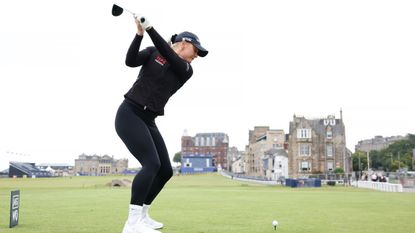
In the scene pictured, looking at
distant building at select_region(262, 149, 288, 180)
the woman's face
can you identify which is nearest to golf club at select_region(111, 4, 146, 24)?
the woman's face

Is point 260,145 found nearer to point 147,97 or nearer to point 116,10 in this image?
point 147,97

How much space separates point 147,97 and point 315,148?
91.0m

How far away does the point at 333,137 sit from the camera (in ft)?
311

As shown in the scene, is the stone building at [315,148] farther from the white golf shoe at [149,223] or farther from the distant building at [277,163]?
the white golf shoe at [149,223]

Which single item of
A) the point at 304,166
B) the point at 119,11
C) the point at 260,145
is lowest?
the point at 304,166

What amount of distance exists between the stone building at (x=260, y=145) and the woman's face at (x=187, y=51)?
125 metres

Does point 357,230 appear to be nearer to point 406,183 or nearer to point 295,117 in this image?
point 406,183

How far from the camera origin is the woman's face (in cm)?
703

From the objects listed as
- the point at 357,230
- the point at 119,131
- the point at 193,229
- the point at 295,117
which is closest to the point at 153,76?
the point at 119,131

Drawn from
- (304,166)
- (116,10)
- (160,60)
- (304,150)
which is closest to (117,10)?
(116,10)

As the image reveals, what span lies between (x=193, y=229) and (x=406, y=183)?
141 feet

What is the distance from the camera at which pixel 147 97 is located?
261 inches

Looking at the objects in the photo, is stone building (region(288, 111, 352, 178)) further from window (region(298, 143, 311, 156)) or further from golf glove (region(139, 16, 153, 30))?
golf glove (region(139, 16, 153, 30))

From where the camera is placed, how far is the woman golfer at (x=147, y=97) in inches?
252
